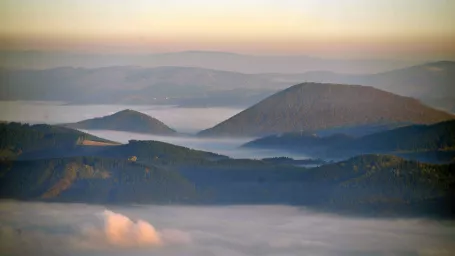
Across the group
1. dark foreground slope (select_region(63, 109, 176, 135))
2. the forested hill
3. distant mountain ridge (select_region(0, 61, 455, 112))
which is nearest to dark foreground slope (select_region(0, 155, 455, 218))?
the forested hill

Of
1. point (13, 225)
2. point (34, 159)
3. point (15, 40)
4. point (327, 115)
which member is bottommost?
point (13, 225)

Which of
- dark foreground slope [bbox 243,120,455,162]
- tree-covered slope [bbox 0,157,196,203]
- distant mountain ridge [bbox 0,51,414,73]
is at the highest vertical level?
distant mountain ridge [bbox 0,51,414,73]

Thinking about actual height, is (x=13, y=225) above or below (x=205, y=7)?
below

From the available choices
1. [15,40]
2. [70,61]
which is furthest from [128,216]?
[15,40]

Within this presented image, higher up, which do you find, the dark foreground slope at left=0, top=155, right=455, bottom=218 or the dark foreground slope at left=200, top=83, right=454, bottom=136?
the dark foreground slope at left=200, top=83, right=454, bottom=136

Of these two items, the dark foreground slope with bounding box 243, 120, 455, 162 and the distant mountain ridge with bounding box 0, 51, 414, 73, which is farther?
the distant mountain ridge with bounding box 0, 51, 414, 73

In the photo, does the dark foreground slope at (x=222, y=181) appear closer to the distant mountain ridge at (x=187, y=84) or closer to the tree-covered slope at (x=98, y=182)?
the tree-covered slope at (x=98, y=182)

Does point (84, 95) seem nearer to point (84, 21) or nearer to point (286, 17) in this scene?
point (84, 21)

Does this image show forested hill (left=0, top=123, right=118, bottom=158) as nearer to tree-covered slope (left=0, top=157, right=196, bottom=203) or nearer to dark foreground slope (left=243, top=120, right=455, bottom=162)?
tree-covered slope (left=0, top=157, right=196, bottom=203)
